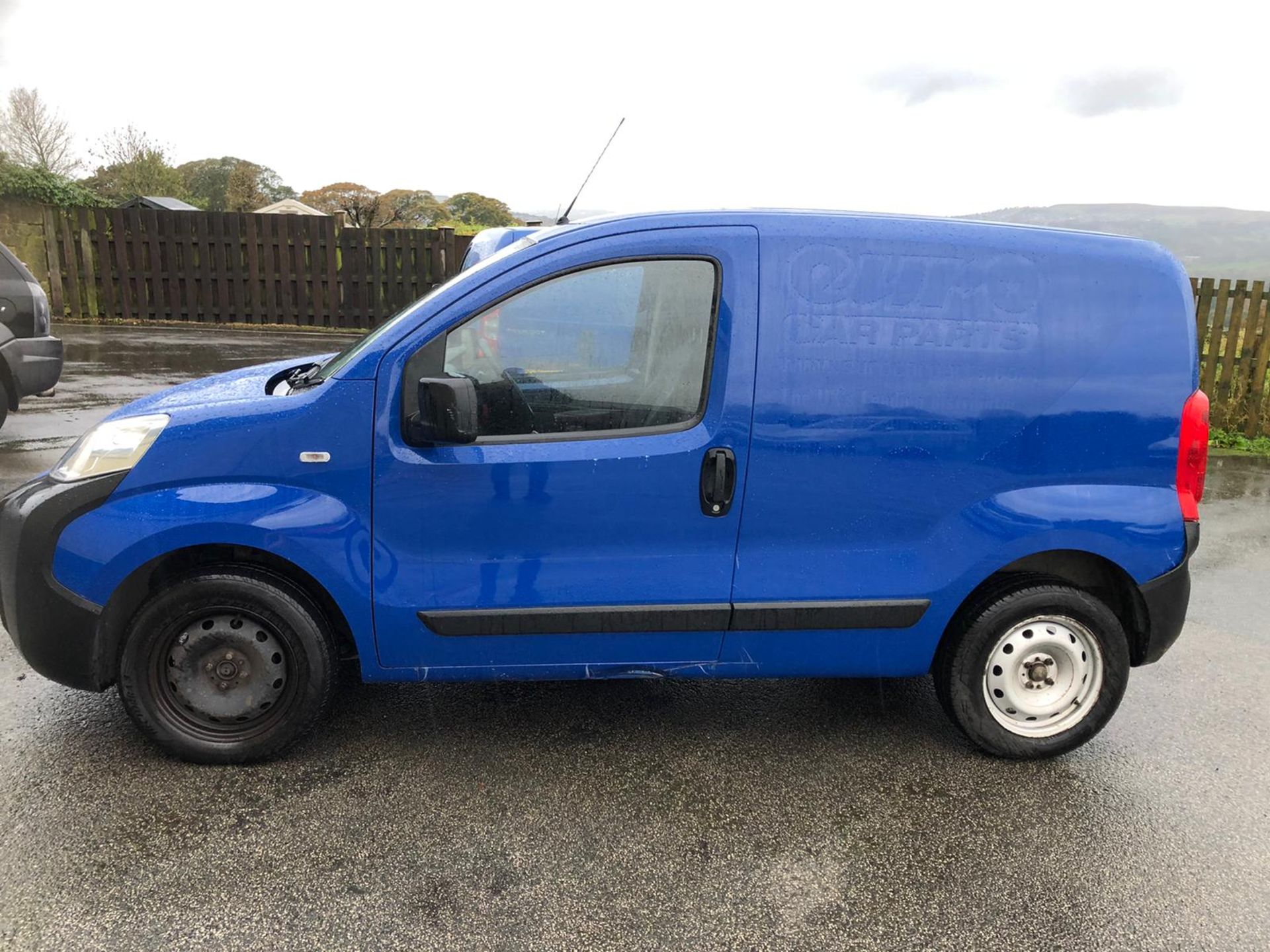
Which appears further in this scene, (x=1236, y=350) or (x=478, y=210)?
(x=478, y=210)

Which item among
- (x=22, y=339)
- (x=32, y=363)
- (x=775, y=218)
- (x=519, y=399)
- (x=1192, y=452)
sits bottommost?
(x=32, y=363)

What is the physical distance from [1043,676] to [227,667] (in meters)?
2.86

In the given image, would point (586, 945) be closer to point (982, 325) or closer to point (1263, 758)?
point (982, 325)

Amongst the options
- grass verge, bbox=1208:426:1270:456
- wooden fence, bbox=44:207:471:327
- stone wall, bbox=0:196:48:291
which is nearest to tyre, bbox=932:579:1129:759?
grass verge, bbox=1208:426:1270:456

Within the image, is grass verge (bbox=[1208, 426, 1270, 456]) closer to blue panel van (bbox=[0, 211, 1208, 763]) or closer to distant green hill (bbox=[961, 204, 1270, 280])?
blue panel van (bbox=[0, 211, 1208, 763])

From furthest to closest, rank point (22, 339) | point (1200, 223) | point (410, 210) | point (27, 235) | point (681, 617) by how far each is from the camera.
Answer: point (1200, 223) < point (410, 210) < point (27, 235) < point (22, 339) < point (681, 617)

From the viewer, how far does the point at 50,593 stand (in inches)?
115

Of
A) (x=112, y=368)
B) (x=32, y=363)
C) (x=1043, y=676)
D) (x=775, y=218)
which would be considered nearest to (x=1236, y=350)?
(x=1043, y=676)

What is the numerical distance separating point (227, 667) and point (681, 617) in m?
1.53

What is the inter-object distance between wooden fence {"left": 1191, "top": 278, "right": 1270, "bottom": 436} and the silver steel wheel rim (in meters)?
8.10

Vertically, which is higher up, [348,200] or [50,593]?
[348,200]

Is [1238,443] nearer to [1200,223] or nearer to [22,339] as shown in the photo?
[22,339]

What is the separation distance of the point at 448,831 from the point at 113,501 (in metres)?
1.49

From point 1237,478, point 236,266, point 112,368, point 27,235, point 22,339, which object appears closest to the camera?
point 22,339
